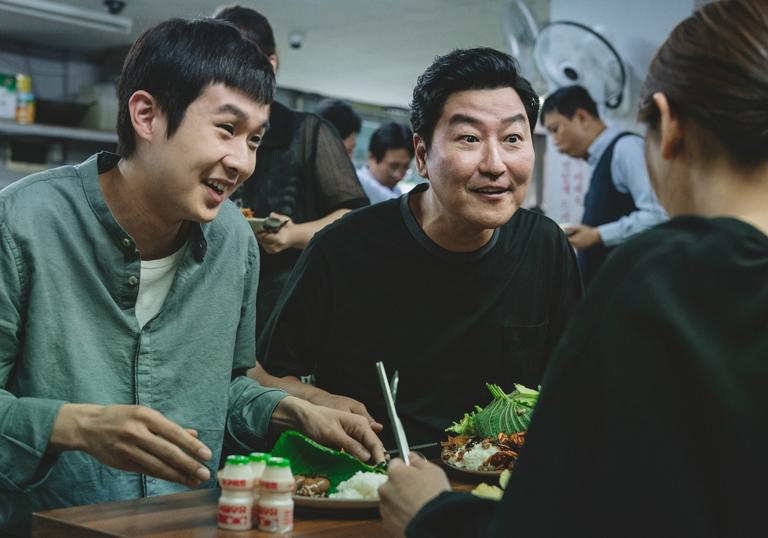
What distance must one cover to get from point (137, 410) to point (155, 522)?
6.3 inches

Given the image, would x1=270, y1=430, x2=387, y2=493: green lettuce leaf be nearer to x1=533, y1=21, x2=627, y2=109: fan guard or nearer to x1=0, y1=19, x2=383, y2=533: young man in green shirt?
x1=0, y1=19, x2=383, y2=533: young man in green shirt

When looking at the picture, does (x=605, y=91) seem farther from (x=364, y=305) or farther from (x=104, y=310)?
(x=104, y=310)

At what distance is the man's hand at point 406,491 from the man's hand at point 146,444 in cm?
28

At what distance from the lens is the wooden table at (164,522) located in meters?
1.18

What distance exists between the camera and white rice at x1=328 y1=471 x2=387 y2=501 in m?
1.34

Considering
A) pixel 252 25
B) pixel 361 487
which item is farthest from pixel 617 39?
pixel 361 487

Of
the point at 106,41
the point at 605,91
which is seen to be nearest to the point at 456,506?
the point at 605,91

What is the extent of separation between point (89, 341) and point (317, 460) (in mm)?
472

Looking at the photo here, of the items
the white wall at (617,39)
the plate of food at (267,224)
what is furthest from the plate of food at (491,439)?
the white wall at (617,39)

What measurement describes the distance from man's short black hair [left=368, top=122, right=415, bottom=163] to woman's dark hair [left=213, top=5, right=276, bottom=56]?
2.77 metres

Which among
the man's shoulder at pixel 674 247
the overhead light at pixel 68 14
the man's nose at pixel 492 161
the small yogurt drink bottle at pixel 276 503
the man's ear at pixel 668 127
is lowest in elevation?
the small yogurt drink bottle at pixel 276 503

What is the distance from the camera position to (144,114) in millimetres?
1655

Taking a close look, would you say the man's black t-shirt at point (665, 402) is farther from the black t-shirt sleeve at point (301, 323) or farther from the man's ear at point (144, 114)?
the black t-shirt sleeve at point (301, 323)

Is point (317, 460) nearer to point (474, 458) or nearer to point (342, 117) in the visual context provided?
point (474, 458)
